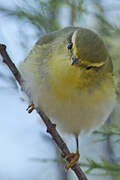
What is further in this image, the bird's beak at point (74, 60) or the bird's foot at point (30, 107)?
the bird's foot at point (30, 107)

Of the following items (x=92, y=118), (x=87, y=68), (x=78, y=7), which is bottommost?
(x=92, y=118)

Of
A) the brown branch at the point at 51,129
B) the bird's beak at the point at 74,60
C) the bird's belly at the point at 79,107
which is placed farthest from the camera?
the bird's belly at the point at 79,107

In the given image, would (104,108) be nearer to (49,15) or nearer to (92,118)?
(92,118)

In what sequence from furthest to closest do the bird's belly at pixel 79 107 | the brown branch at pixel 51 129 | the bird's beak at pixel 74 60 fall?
the bird's belly at pixel 79 107 < the bird's beak at pixel 74 60 < the brown branch at pixel 51 129

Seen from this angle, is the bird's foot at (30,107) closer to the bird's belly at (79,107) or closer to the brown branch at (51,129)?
the bird's belly at (79,107)

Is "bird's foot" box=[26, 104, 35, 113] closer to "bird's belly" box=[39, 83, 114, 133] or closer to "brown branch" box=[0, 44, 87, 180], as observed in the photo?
"bird's belly" box=[39, 83, 114, 133]

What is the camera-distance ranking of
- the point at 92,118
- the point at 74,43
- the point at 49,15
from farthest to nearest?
the point at 49,15 < the point at 92,118 < the point at 74,43

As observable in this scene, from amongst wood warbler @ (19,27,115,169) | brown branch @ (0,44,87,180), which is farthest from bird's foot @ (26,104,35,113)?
brown branch @ (0,44,87,180)

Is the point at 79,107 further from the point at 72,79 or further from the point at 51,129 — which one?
the point at 51,129

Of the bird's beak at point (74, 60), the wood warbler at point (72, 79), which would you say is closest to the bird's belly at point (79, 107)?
the wood warbler at point (72, 79)

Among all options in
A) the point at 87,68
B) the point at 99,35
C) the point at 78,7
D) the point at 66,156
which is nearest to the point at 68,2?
the point at 78,7
